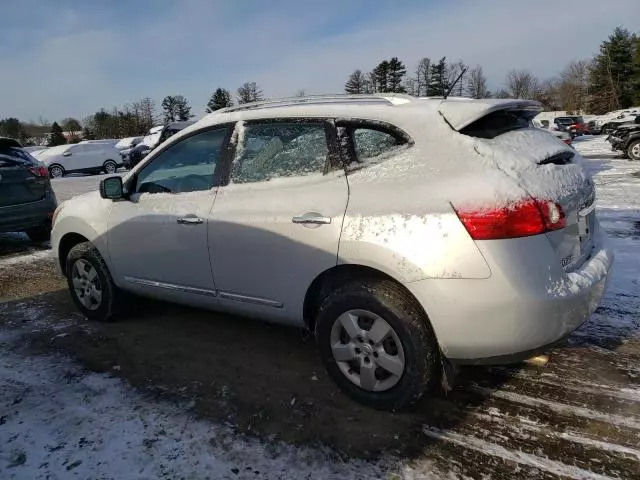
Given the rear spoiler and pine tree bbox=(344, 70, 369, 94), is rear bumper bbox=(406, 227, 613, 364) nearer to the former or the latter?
the rear spoiler

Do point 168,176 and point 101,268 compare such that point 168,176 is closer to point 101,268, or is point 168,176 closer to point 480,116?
point 101,268

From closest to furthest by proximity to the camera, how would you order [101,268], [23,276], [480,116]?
1. [480,116]
2. [101,268]
3. [23,276]

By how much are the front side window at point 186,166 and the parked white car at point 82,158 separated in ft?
74.7

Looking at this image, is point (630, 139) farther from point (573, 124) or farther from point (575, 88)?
point (575, 88)

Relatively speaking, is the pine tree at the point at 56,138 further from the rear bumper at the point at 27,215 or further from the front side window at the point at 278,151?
the front side window at the point at 278,151

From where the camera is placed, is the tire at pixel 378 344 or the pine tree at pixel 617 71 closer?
the tire at pixel 378 344

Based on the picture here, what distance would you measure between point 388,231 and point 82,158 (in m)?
25.0

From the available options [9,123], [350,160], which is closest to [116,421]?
[350,160]

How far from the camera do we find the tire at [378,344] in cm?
262

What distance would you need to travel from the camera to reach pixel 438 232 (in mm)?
2443

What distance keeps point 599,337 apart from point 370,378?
1.90 meters

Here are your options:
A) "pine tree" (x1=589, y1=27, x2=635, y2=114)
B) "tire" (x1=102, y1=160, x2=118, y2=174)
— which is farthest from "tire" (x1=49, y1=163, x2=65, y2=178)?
"pine tree" (x1=589, y1=27, x2=635, y2=114)

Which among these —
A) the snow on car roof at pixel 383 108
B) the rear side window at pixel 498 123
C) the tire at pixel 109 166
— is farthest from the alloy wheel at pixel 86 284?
the tire at pixel 109 166

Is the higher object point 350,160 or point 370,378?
point 350,160
